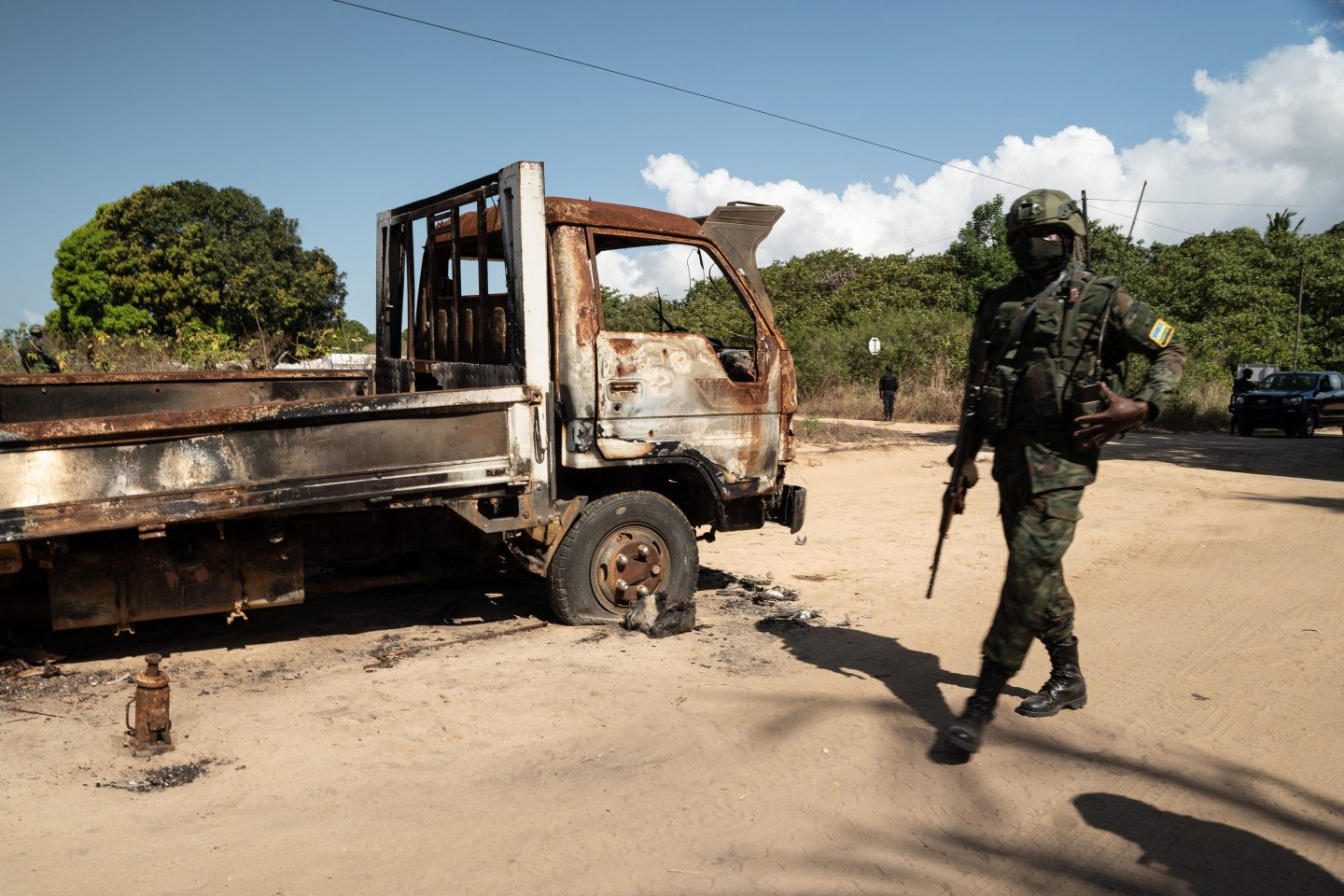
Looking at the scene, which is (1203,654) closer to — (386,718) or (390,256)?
(386,718)

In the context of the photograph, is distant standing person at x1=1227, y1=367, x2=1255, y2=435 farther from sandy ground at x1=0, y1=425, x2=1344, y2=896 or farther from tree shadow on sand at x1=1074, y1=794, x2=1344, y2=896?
tree shadow on sand at x1=1074, y1=794, x2=1344, y2=896

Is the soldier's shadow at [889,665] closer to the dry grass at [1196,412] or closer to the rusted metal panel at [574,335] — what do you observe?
the rusted metal panel at [574,335]

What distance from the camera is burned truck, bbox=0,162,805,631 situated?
430 cm

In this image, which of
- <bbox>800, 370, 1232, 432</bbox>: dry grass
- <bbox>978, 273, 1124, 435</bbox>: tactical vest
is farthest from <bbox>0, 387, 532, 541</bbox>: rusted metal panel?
<bbox>800, 370, 1232, 432</bbox>: dry grass

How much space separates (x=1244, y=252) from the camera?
36156mm

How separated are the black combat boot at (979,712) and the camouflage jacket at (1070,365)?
0.73 metres

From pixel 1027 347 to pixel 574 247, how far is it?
2.49 m

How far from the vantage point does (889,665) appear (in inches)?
197

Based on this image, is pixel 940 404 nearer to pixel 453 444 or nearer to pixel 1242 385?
pixel 1242 385

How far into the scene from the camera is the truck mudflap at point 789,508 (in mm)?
6016

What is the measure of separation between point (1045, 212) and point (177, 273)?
30211 mm

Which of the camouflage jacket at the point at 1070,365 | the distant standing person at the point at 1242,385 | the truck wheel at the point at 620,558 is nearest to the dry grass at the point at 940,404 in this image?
the distant standing person at the point at 1242,385

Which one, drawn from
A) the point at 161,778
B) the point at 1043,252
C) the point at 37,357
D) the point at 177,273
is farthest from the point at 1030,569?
the point at 177,273

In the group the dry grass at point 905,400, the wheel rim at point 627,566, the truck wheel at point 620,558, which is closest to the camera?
the truck wheel at point 620,558
